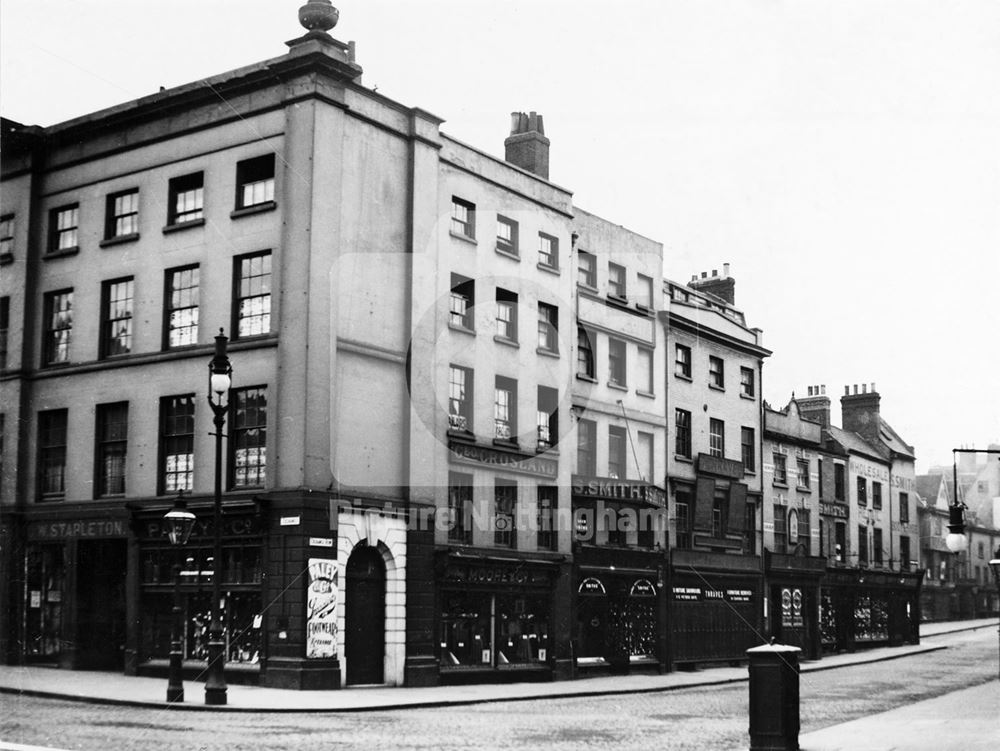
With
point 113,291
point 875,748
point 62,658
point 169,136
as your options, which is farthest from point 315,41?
point 875,748

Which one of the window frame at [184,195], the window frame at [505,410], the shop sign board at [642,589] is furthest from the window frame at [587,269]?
Answer: the window frame at [184,195]

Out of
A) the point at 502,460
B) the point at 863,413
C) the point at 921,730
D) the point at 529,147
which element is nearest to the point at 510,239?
the point at 529,147

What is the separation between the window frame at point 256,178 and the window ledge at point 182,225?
3.81 feet

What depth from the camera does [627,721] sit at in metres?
21.4

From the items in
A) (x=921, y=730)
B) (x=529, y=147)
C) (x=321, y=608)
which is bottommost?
(x=921, y=730)

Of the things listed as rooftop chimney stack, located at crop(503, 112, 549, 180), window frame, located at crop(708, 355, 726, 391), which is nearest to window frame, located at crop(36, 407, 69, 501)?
rooftop chimney stack, located at crop(503, 112, 549, 180)

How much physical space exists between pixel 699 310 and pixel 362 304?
1871 centimetres

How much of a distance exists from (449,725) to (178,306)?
47.3ft

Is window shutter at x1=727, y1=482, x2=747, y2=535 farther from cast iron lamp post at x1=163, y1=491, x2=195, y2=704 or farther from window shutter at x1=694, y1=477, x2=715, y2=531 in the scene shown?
cast iron lamp post at x1=163, y1=491, x2=195, y2=704

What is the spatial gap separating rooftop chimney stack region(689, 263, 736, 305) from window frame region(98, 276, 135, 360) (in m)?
25.8

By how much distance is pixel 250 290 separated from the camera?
93.6 ft

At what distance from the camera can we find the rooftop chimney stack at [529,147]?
37594mm

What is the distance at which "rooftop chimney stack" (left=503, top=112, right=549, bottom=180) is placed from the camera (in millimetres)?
→ 37594

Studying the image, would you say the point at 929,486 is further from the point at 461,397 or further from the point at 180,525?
the point at 180,525
